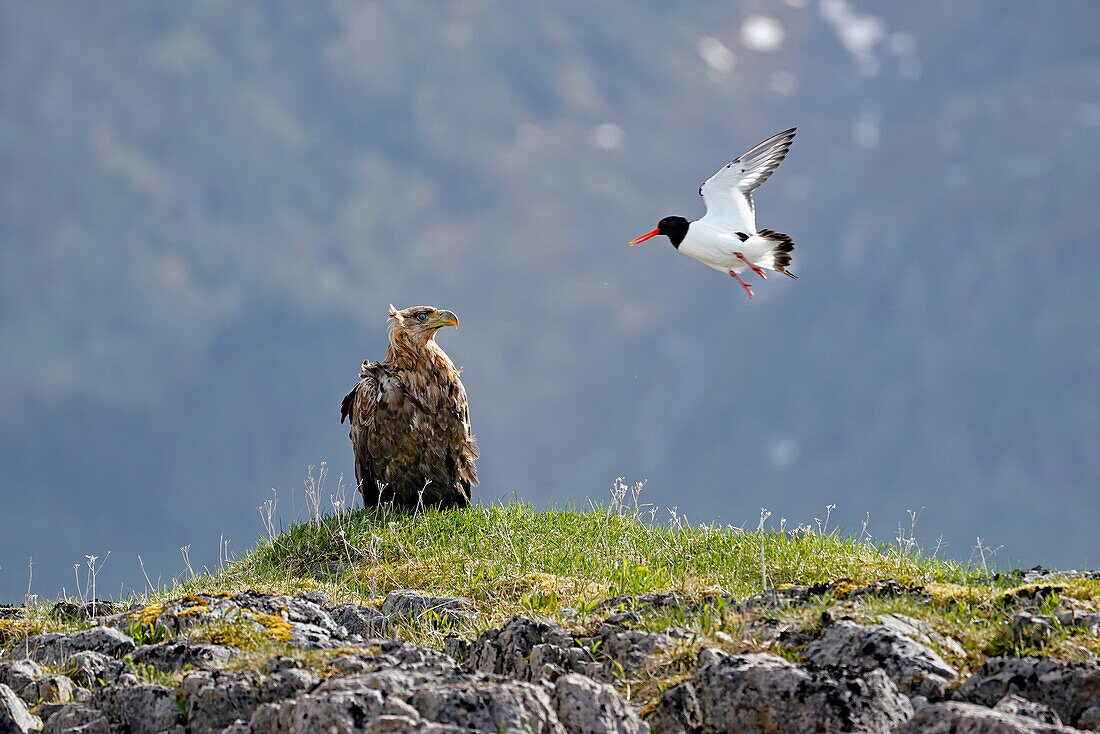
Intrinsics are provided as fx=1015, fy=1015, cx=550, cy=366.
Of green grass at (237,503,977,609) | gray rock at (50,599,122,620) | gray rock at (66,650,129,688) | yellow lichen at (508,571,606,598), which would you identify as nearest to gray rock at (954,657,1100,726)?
green grass at (237,503,977,609)

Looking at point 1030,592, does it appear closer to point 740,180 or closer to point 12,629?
point 740,180

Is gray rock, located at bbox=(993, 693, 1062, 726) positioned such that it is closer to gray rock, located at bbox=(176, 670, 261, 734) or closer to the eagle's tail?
gray rock, located at bbox=(176, 670, 261, 734)

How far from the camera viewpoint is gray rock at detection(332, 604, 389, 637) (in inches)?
256

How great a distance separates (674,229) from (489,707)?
7.59 metres

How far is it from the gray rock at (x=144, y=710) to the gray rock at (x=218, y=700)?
0.22 ft

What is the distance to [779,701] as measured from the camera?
13.1 feet

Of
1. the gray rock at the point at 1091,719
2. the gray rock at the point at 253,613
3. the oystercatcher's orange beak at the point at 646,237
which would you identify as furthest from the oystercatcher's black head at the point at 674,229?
the gray rock at the point at 1091,719

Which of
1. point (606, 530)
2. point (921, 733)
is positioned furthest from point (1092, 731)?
point (606, 530)

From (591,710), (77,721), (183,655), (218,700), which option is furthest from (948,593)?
(77,721)

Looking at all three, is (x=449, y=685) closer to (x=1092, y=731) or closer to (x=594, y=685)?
(x=594, y=685)

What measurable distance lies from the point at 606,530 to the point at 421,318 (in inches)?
120

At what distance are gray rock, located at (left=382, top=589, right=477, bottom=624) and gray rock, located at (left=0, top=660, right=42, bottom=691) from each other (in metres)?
2.14

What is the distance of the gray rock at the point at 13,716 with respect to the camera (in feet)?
15.7

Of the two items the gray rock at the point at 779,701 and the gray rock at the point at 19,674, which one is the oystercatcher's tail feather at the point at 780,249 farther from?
the gray rock at the point at 19,674
